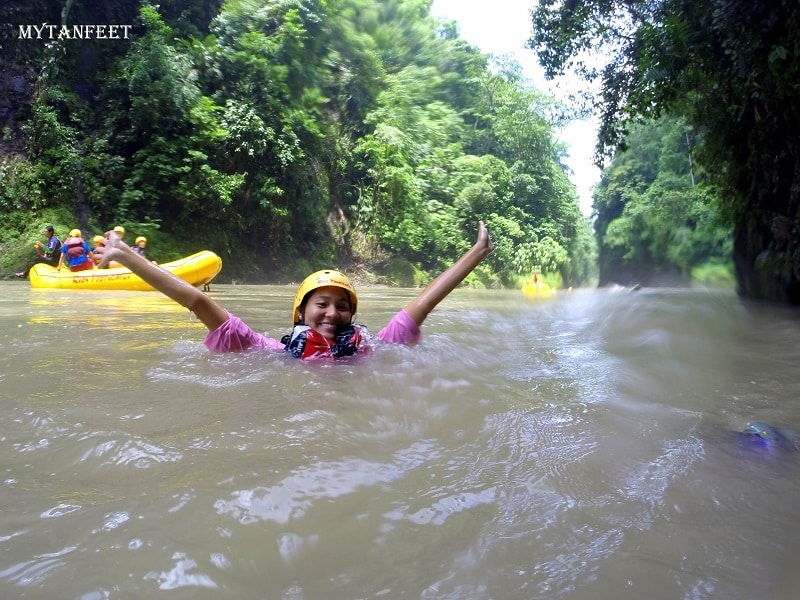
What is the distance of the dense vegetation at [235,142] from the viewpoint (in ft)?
47.8

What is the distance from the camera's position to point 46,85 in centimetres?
1473

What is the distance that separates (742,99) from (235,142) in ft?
41.7

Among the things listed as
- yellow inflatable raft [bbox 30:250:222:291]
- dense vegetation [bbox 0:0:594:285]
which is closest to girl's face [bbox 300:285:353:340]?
yellow inflatable raft [bbox 30:250:222:291]

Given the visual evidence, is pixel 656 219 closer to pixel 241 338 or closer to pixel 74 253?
pixel 74 253

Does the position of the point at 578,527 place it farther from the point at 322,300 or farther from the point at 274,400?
the point at 322,300

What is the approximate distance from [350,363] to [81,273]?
26.3 feet

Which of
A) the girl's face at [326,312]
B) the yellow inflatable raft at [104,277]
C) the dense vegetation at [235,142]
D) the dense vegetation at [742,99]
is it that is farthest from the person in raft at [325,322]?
the dense vegetation at [235,142]

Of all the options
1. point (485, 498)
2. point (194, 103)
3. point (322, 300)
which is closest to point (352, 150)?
point (194, 103)

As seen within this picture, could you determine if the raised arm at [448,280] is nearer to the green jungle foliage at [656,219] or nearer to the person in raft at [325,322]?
the person in raft at [325,322]

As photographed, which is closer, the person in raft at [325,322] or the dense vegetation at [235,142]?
the person in raft at [325,322]

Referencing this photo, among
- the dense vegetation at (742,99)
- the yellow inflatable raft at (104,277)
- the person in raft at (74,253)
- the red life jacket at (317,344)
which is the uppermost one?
the dense vegetation at (742,99)

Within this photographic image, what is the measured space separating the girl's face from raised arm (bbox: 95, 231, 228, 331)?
20.3 inches

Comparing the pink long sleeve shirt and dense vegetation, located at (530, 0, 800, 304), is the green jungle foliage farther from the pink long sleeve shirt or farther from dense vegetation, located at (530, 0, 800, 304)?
the pink long sleeve shirt

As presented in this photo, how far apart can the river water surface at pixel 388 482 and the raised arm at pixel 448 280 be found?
0.46 meters
